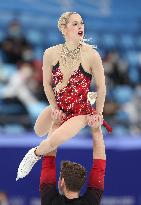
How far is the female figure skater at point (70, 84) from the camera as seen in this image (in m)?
4.86

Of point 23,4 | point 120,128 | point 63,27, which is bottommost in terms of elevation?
point 120,128

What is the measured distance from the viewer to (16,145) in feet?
25.4

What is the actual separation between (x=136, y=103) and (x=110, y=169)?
2.89m

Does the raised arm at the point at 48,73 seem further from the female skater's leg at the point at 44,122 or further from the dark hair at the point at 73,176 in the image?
the dark hair at the point at 73,176

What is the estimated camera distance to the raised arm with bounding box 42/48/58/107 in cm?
497

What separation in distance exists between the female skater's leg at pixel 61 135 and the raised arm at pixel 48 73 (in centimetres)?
24

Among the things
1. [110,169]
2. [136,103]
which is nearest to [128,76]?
[136,103]

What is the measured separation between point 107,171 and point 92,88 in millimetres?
1780

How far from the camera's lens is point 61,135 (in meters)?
4.84

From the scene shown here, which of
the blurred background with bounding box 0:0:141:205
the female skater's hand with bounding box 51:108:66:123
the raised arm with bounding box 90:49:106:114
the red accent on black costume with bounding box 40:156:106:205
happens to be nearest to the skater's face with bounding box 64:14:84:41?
the raised arm with bounding box 90:49:106:114

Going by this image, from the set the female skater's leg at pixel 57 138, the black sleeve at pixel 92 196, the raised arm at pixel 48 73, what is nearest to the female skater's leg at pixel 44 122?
the raised arm at pixel 48 73

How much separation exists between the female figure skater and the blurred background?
0.88ft

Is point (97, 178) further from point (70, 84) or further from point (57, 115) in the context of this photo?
point (70, 84)

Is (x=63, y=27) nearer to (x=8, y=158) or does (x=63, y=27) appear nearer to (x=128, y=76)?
(x=8, y=158)
